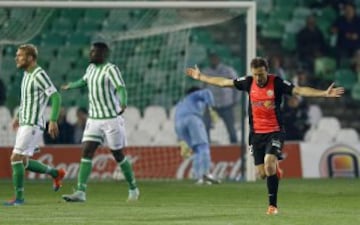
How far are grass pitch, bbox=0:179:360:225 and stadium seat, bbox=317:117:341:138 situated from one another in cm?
419

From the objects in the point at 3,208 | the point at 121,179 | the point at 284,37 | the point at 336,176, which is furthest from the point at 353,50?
the point at 3,208

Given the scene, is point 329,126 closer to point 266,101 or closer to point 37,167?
point 37,167

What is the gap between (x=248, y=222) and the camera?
13531 mm

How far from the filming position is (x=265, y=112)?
15.3m

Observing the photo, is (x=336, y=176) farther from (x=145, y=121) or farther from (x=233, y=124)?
(x=145, y=121)

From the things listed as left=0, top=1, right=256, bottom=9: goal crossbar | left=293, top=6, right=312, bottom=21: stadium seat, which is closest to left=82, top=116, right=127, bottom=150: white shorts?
left=0, top=1, right=256, bottom=9: goal crossbar

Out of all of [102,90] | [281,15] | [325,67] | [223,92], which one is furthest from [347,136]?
[102,90]

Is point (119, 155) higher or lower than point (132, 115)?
lower

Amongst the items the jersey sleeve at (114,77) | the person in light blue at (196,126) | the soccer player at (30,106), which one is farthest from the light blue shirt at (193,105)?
the soccer player at (30,106)

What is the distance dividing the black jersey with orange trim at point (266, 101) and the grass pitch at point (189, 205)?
1.03 m

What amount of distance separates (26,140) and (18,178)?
1.71ft

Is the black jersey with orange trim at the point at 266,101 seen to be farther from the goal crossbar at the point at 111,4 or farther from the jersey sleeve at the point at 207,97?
the goal crossbar at the point at 111,4

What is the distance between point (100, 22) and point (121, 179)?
4472mm

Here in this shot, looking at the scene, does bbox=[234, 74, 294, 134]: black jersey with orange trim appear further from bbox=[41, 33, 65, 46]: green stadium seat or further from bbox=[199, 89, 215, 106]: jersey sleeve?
bbox=[41, 33, 65, 46]: green stadium seat
